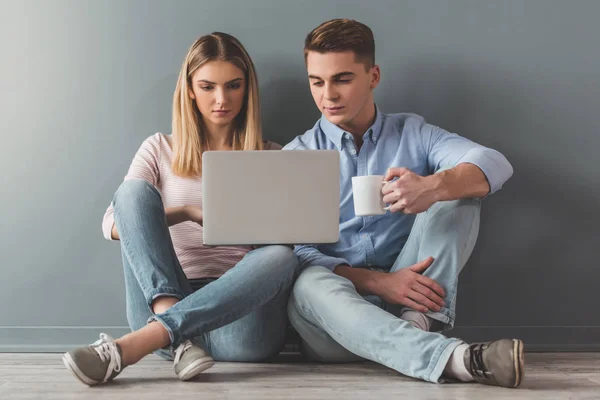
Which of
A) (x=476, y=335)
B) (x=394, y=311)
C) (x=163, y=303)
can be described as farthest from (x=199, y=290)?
(x=476, y=335)

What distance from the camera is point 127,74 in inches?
89.9

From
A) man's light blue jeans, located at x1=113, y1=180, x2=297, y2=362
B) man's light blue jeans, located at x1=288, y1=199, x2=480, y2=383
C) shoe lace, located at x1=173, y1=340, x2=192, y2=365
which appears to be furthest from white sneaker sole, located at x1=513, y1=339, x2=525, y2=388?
shoe lace, located at x1=173, y1=340, x2=192, y2=365

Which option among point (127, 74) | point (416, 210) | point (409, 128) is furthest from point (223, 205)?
point (127, 74)

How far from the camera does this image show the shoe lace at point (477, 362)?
147cm

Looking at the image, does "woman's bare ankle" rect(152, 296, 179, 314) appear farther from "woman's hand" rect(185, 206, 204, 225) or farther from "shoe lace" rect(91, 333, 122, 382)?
"woman's hand" rect(185, 206, 204, 225)

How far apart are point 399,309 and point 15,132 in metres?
1.36

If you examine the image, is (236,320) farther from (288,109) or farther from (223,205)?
(288,109)

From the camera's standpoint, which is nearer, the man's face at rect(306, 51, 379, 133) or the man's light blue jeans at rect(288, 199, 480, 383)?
the man's light blue jeans at rect(288, 199, 480, 383)

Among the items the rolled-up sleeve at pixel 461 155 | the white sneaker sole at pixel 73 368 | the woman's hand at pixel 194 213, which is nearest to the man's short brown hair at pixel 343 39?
the rolled-up sleeve at pixel 461 155

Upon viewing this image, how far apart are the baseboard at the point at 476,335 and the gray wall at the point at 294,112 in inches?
0.6

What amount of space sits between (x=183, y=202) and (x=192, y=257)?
0.17 metres

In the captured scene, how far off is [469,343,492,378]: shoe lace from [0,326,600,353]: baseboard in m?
0.78

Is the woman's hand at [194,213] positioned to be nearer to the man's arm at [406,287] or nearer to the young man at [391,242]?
the young man at [391,242]

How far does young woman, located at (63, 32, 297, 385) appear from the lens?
1.61 metres
